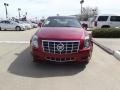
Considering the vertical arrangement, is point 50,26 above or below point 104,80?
above

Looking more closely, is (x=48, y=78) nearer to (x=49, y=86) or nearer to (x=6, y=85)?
(x=49, y=86)

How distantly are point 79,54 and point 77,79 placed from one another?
114 centimetres

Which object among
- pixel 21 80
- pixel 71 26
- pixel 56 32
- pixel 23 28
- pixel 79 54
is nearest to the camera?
pixel 21 80

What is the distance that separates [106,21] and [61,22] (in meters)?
15.1

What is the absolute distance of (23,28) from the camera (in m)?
36.1

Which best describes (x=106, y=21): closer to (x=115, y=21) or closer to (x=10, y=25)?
(x=115, y=21)

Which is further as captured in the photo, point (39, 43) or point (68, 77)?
point (39, 43)

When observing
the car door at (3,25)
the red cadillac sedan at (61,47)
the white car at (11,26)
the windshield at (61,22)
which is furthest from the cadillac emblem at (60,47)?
the car door at (3,25)

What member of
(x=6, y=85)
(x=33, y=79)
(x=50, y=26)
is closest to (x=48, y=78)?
(x=33, y=79)

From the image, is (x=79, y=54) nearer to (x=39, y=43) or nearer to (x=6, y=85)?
(x=39, y=43)

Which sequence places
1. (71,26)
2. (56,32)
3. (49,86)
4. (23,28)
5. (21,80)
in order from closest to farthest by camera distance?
(49,86)
(21,80)
(56,32)
(71,26)
(23,28)

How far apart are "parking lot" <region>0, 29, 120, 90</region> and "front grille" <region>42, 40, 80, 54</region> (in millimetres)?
565

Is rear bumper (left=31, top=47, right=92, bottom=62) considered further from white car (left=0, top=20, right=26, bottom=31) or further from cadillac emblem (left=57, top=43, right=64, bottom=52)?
white car (left=0, top=20, right=26, bottom=31)

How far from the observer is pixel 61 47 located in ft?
25.9
